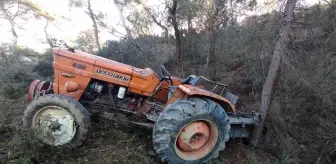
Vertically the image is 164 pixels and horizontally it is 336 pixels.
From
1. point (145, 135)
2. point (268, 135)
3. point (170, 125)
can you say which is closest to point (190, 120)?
point (170, 125)

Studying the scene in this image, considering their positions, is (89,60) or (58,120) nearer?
(58,120)

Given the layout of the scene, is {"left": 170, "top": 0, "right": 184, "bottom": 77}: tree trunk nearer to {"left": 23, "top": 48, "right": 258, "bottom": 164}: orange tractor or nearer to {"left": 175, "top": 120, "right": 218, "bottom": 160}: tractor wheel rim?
{"left": 23, "top": 48, "right": 258, "bottom": 164}: orange tractor

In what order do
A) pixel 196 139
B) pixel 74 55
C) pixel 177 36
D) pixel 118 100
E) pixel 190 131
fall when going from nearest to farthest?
pixel 190 131
pixel 196 139
pixel 74 55
pixel 118 100
pixel 177 36

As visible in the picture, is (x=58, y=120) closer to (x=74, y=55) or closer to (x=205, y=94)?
(x=74, y=55)

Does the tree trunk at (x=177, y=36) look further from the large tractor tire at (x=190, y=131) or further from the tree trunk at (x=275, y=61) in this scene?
the large tractor tire at (x=190, y=131)

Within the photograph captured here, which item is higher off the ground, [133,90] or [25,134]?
[133,90]

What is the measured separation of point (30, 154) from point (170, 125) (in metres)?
1.73

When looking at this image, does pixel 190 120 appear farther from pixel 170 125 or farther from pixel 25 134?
pixel 25 134

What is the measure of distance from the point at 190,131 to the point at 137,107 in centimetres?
101

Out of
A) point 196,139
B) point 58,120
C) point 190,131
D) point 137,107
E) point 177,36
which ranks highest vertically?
point 177,36

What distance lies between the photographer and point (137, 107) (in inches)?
187

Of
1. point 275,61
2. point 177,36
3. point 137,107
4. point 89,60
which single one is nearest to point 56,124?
point 89,60

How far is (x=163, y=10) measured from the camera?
30.1 ft

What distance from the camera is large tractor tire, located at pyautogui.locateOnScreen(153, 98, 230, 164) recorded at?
3.90 m
